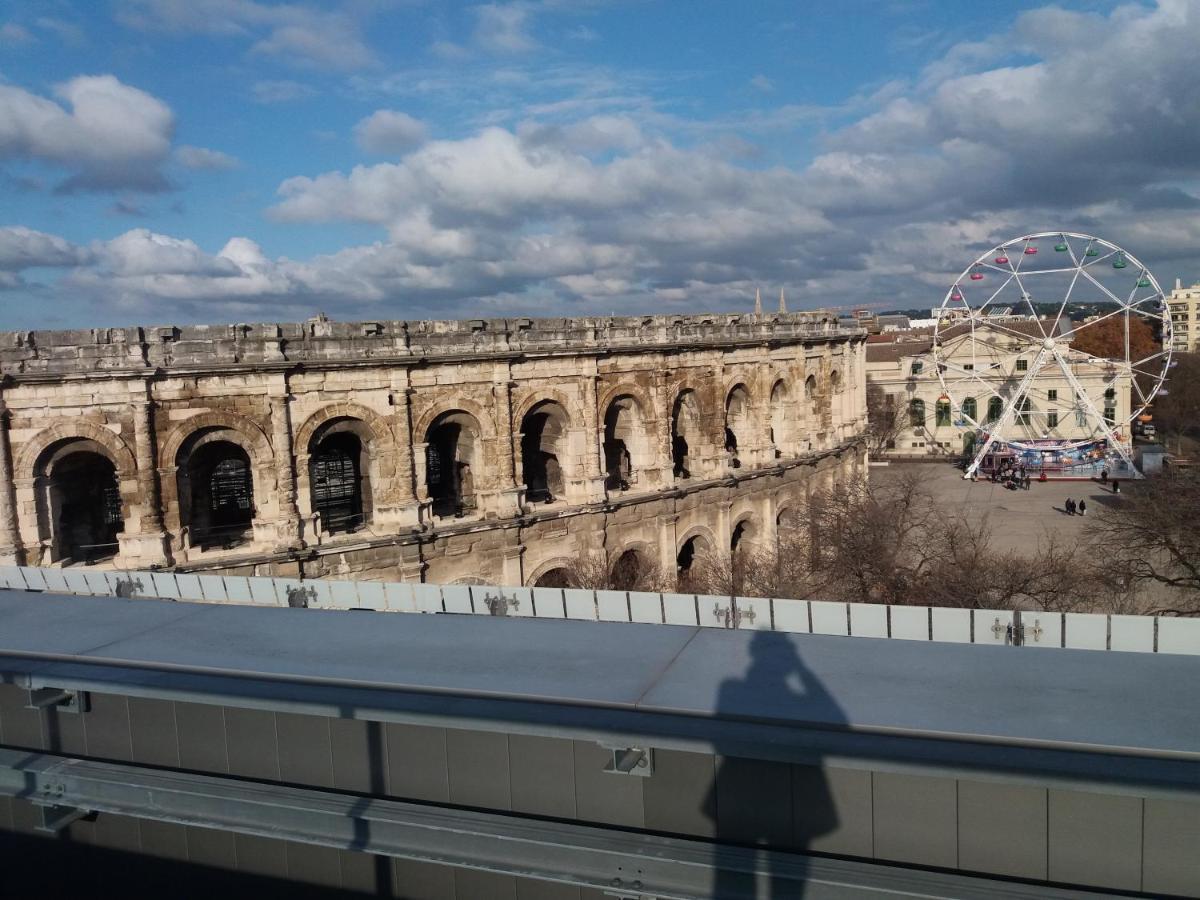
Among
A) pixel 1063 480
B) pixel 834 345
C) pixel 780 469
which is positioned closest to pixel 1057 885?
pixel 780 469

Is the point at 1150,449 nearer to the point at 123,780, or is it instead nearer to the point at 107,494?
the point at 107,494

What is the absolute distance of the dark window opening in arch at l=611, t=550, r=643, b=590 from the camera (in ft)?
84.1

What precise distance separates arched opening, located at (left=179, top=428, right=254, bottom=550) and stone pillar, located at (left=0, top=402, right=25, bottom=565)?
122 inches

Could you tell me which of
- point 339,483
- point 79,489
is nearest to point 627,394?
point 339,483

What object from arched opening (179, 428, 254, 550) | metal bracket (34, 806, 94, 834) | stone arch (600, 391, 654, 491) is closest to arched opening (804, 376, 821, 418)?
stone arch (600, 391, 654, 491)

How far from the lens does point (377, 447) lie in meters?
21.7

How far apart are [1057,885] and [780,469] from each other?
27.5 meters

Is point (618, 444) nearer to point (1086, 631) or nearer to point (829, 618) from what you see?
point (829, 618)

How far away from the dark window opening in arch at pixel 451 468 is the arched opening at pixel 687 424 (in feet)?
22.9

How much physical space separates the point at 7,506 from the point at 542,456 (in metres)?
13.7

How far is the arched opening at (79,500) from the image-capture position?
1933 cm

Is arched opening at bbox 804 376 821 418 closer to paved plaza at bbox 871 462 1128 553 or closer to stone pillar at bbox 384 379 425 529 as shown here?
paved plaza at bbox 871 462 1128 553

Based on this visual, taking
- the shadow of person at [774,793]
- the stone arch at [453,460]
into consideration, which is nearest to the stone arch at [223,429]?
the stone arch at [453,460]

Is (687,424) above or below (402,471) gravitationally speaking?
A: above
